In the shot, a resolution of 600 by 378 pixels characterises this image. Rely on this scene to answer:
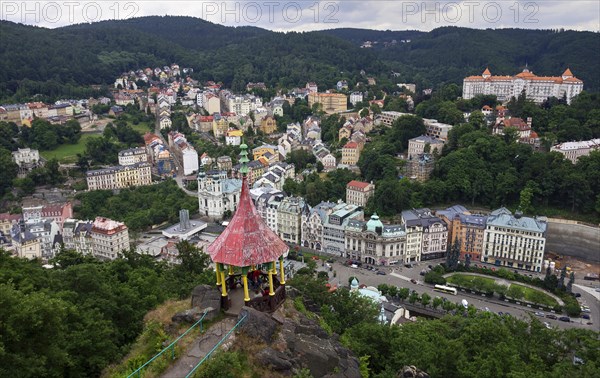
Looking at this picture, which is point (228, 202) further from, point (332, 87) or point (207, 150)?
point (332, 87)

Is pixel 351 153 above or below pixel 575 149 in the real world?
below

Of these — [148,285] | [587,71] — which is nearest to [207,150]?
[148,285]

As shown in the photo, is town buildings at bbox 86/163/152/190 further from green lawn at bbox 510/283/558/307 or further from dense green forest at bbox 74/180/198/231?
green lawn at bbox 510/283/558/307

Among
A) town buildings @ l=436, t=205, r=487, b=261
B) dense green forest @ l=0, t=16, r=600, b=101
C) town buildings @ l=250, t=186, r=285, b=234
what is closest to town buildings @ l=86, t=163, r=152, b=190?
town buildings @ l=250, t=186, r=285, b=234

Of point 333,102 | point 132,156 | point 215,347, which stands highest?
point 333,102

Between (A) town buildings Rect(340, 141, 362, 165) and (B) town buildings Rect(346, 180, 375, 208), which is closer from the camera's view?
(B) town buildings Rect(346, 180, 375, 208)

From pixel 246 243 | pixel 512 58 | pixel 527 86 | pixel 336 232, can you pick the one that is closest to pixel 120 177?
pixel 336 232

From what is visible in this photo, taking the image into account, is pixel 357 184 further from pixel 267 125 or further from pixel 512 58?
pixel 512 58
